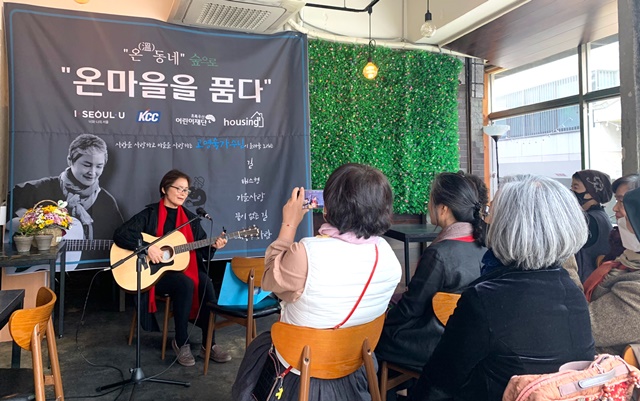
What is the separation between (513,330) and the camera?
4.07ft

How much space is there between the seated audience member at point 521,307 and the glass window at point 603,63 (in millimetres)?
4592

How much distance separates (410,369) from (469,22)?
399 centimetres

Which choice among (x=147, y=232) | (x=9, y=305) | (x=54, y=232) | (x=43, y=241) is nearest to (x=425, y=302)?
(x=9, y=305)

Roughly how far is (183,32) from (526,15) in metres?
3.21

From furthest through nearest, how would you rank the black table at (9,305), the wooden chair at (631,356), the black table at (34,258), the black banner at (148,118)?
the black banner at (148,118), the black table at (34,258), the black table at (9,305), the wooden chair at (631,356)

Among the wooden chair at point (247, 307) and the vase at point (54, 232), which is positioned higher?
the vase at point (54, 232)

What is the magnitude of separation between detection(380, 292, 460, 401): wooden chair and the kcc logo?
3.06 metres

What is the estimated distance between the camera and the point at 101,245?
3.97 m

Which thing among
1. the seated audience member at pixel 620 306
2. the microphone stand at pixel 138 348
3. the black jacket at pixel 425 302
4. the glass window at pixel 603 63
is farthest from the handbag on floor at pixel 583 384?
the glass window at pixel 603 63

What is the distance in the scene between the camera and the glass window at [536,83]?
5543 mm

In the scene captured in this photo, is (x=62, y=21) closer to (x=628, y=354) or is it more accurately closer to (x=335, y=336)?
(x=335, y=336)

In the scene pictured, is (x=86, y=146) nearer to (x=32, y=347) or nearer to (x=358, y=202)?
(x=32, y=347)

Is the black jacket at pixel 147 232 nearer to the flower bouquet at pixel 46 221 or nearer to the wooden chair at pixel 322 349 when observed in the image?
the flower bouquet at pixel 46 221

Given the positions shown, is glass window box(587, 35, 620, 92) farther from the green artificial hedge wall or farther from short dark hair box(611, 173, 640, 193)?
short dark hair box(611, 173, 640, 193)
